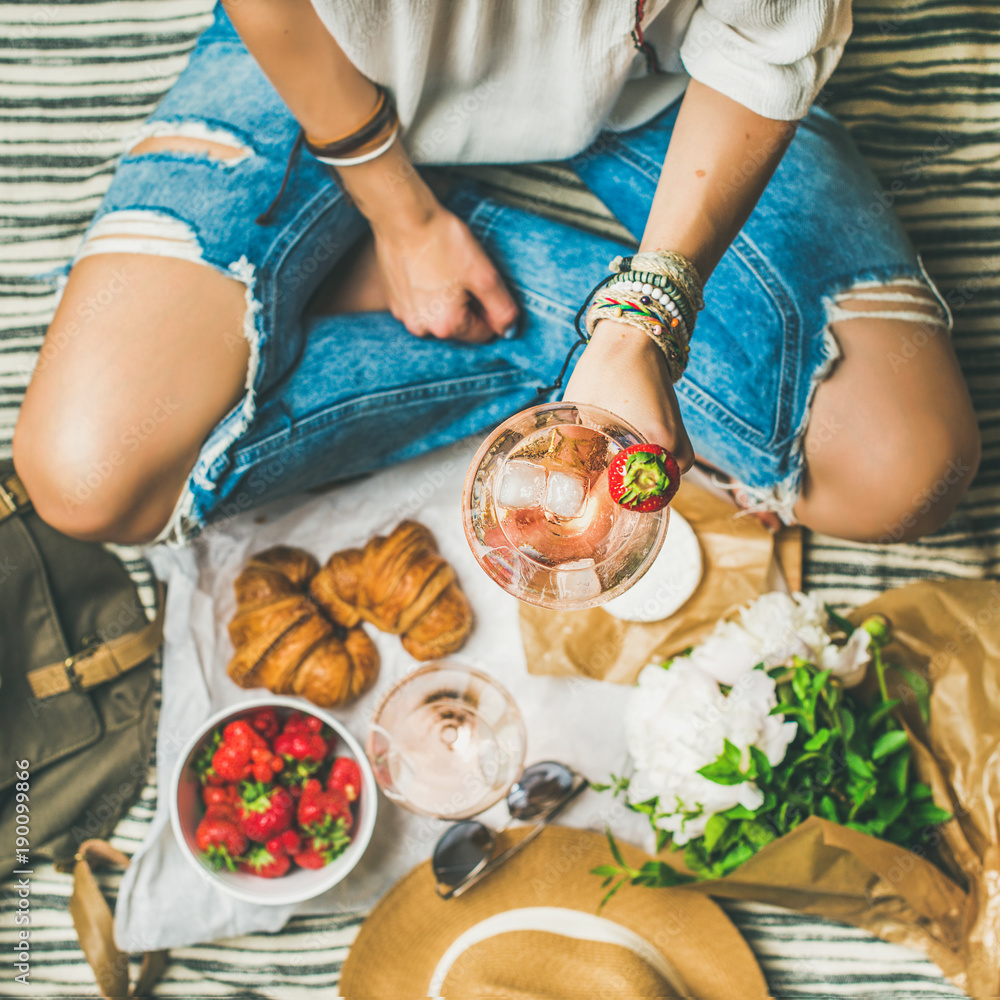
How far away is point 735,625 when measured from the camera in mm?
1070

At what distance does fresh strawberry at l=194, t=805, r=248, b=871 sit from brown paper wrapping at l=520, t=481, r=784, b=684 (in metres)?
0.50

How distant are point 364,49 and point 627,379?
468 mm

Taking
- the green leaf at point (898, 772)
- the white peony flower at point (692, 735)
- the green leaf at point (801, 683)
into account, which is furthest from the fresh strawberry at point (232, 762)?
the green leaf at point (898, 772)

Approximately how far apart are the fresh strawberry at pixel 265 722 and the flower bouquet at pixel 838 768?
1.73ft

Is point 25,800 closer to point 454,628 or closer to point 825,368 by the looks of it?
point 454,628

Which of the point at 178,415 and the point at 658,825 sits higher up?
the point at 178,415

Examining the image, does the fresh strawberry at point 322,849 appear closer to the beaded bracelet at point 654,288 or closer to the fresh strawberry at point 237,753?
the fresh strawberry at point 237,753

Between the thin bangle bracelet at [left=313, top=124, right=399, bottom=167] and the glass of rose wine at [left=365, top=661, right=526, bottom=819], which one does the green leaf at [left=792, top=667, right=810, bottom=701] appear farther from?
the thin bangle bracelet at [left=313, top=124, right=399, bottom=167]

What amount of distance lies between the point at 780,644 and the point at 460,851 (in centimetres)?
57

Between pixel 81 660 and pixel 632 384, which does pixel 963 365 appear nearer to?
pixel 632 384

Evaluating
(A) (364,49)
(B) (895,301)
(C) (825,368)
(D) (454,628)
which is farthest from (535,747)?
(A) (364,49)

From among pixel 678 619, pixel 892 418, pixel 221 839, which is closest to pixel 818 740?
pixel 678 619

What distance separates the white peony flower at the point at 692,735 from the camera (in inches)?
37.6

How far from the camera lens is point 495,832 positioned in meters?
1.16
